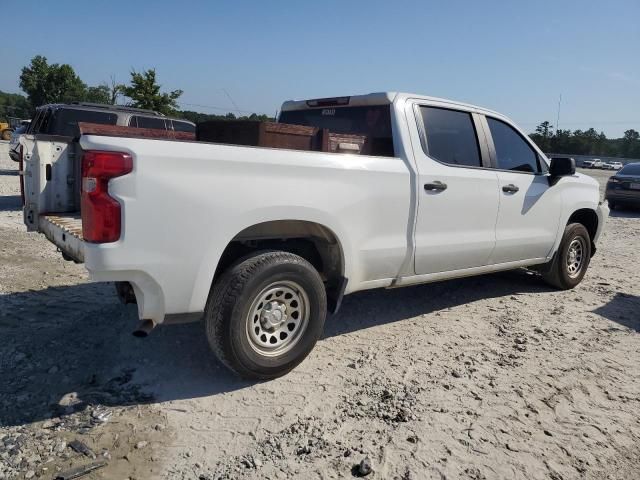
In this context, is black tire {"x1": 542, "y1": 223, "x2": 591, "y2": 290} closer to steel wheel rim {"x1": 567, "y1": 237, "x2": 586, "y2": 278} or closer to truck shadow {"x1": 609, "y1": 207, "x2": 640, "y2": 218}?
steel wheel rim {"x1": 567, "y1": 237, "x2": 586, "y2": 278}

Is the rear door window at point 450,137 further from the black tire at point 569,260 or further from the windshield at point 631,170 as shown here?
the windshield at point 631,170

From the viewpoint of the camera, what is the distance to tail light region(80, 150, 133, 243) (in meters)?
2.68

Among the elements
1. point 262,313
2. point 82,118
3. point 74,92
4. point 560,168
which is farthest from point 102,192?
point 74,92

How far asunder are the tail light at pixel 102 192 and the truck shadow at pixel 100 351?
1152 millimetres

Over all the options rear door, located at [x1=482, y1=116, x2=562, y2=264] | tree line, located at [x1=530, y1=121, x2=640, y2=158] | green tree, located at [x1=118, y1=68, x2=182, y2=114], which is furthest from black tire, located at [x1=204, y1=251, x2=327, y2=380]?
tree line, located at [x1=530, y1=121, x2=640, y2=158]

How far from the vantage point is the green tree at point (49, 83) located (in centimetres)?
4191

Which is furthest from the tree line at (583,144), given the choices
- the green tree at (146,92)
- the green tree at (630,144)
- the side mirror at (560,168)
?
the side mirror at (560,168)

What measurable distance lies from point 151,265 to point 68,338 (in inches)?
66.0

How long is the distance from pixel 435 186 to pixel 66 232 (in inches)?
109

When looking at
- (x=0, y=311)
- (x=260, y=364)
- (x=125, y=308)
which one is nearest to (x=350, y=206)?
(x=260, y=364)

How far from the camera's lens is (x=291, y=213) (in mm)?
3320

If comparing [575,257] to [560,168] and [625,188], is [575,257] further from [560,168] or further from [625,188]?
[625,188]

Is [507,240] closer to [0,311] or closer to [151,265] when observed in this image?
[151,265]

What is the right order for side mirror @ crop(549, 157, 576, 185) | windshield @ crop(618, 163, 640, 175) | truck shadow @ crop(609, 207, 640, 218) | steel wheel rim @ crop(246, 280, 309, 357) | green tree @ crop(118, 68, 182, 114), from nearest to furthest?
steel wheel rim @ crop(246, 280, 309, 357)
side mirror @ crop(549, 157, 576, 185)
truck shadow @ crop(609, 207, 640, 218)
windshield @ crop(618, 163, 640, 175)
green tree @ crop(118, 68, 182, 114)
